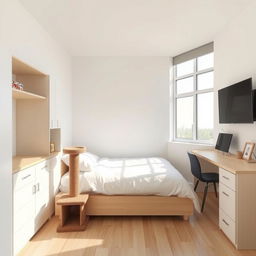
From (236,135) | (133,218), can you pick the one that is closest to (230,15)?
(236,135)

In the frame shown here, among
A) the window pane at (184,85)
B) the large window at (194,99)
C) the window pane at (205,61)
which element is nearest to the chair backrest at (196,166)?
the large window at (194,99)

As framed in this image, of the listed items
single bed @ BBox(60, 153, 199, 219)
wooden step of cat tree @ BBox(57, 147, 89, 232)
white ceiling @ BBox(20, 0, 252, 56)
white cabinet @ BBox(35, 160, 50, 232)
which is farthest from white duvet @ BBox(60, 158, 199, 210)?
white ceiling @ BBox(20, 0, 252, 56)

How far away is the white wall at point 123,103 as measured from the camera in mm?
4152

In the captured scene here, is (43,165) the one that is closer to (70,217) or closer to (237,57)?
(70,217)

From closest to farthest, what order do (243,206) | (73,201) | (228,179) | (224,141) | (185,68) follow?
(243,206) < (228,179) < (73,201) < (224,141) < (185,68)

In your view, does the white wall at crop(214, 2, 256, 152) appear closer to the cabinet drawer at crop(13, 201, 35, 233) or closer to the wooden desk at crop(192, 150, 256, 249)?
the wooden desk at crop(192, 150, 256, 249)

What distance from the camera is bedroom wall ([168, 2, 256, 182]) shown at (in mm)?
2516

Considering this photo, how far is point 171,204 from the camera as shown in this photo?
256 cm

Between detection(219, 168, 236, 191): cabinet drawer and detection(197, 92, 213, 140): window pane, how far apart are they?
61.0 inches

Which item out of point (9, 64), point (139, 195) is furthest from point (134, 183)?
point (9, 64)

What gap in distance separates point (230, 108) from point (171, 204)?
1539mm

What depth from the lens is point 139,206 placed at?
2570mm

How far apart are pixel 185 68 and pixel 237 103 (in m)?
1.75

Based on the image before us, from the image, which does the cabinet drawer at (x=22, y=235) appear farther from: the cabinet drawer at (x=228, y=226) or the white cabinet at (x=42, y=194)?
the cabinet drawer at (x=228, y=226)
